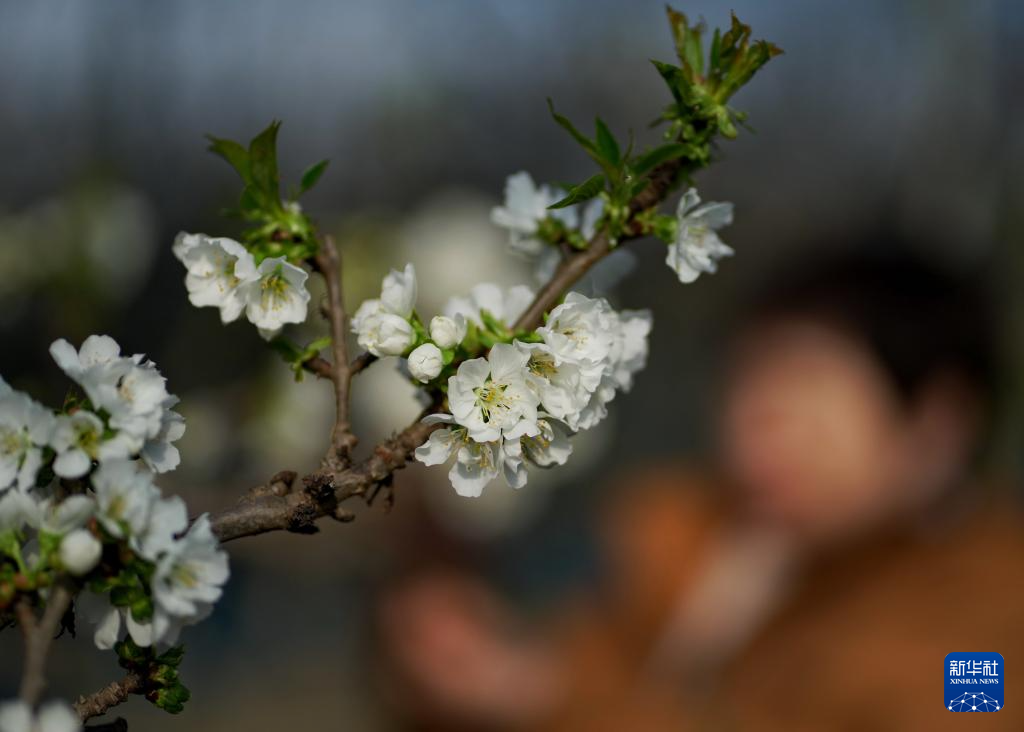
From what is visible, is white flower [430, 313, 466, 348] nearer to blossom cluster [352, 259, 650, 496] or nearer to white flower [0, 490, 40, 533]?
blossom cluster [352, 259, 650, 496]

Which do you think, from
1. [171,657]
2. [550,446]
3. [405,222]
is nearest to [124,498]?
[171,657]

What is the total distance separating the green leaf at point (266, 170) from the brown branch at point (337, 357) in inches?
1.6

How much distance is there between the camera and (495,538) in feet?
10.2

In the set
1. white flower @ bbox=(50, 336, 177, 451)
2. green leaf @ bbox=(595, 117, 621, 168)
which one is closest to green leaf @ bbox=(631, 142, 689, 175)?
green leaf @ bbox=(595, 117, 621, 168)

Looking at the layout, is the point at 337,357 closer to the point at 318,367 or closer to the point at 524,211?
the point at 318,367

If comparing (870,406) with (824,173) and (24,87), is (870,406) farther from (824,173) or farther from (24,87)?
(824,173)

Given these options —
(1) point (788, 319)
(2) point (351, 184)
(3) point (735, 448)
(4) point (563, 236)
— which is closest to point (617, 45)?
(2) point (351, 184)

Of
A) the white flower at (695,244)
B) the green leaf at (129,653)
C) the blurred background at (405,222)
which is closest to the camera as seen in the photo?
the green leaf at (129,653)

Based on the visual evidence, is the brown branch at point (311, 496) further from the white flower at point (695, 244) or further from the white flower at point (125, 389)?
the white flower at point (695, 244)

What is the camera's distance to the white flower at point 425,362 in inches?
18.8

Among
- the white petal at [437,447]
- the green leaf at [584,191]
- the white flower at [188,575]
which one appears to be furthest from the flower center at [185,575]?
the green leaf at [584,191]

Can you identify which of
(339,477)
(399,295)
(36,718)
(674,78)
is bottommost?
(36,718)

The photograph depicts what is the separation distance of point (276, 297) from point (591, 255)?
0.18 metres

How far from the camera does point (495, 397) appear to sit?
457mm
